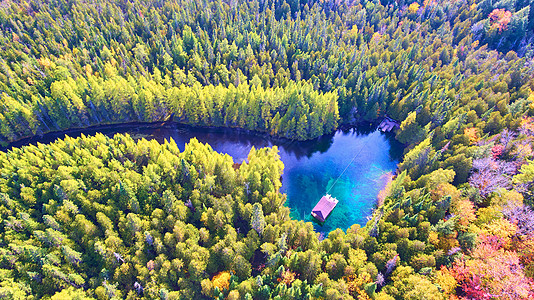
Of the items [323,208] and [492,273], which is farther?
[323,208]

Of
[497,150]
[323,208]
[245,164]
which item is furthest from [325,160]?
[497,150]

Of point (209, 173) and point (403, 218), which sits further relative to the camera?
point (209, 173)

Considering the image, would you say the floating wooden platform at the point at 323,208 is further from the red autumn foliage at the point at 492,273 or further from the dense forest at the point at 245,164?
the red autumn foliage at the point at 492,273

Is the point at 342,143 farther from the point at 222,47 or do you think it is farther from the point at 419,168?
the point at 222,47

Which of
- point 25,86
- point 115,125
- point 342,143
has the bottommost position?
point 342,143

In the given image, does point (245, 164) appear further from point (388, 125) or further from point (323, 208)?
point (388, 125)

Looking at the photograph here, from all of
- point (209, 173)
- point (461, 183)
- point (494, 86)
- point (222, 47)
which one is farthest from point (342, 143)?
point (222, 47)

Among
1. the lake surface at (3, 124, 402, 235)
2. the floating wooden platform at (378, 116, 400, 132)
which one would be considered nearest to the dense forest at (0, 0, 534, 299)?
the floating wooden platform at (378, 116, 400, 132)
